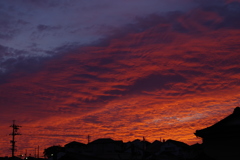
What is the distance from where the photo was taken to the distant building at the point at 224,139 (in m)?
18.3

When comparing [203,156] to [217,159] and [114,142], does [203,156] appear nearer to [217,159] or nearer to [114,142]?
[217,159]

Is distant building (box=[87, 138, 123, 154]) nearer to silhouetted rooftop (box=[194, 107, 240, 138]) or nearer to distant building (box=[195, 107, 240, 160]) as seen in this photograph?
distant building (box=[195, 107, 240, 160])

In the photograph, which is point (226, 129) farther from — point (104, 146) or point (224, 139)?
point (104, 146)

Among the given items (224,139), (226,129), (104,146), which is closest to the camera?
(226,129)

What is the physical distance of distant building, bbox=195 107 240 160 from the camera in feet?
60.2

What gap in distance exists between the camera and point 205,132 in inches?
764

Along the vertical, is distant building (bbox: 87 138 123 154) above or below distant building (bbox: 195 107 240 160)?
above

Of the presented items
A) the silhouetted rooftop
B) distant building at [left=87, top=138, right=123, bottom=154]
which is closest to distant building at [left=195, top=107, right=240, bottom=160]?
the silhouetted rooftop

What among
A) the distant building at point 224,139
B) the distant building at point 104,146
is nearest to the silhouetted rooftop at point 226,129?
the distant building at point 224,139

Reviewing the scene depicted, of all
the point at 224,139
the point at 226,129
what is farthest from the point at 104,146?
the point at 226,129

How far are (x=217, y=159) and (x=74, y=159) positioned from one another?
26545 millimetres

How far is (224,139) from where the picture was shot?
62.0 ft

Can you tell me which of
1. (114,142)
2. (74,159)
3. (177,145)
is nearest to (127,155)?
(114,142)

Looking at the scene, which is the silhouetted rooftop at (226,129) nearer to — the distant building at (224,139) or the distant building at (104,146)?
the distant building at (224,139)
